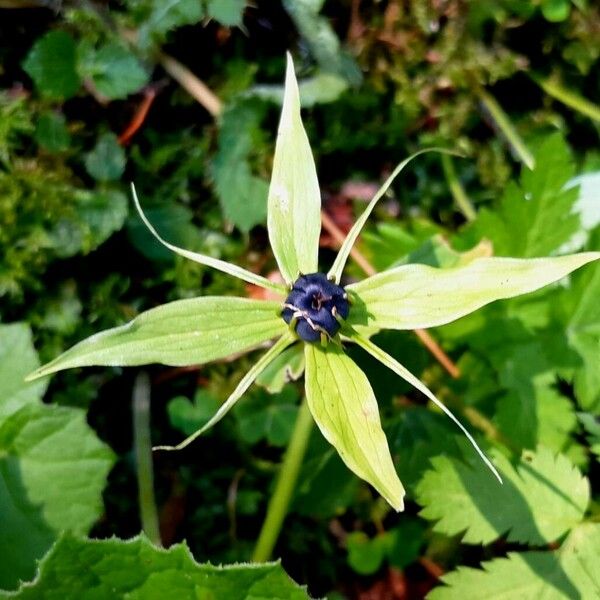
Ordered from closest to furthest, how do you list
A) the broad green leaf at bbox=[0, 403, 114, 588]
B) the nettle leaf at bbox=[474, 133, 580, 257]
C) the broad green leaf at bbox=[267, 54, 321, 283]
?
the broad green leaf at bbox=[267, 54, 321, 283] → the broad green leaf at bbox=[0, 403, 114, 588] → the nettle leaf at bbox=[474, 133, 580, 257]

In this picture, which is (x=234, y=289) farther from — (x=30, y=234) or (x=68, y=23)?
(x=68, y=23)

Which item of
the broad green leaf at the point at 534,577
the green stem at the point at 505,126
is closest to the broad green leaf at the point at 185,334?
the broad green leaf at the point at 534,577

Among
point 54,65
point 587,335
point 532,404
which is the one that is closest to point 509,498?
point 532,404

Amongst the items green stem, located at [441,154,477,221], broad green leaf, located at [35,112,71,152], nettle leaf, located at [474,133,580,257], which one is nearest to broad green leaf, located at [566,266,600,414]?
nettle leaf, located at [474,133,580,257]

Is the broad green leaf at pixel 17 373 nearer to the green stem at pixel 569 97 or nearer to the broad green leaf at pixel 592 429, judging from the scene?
the broad green leaf at pixel 592 429

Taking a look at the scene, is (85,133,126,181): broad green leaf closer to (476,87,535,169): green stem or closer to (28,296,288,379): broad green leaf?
(28,296,288,379): broad green leaf

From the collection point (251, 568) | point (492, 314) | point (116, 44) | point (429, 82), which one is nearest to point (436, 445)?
point (492, 314)
